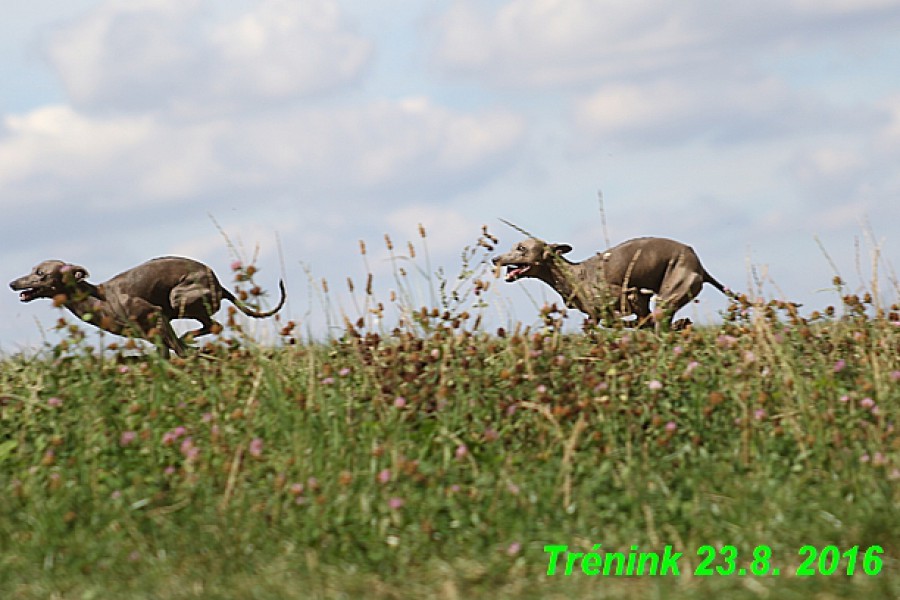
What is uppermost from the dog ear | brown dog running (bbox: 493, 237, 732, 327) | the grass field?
the dog ear

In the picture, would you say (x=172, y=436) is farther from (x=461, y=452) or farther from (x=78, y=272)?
(x=78, y=272)

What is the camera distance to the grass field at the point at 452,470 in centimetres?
493

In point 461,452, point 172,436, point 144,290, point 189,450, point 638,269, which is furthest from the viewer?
point 638,269

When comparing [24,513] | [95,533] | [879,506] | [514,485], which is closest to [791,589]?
[879,506]

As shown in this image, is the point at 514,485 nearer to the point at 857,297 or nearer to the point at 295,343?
the point at 295,343

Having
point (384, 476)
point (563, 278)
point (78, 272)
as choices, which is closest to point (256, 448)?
point (384, 476)

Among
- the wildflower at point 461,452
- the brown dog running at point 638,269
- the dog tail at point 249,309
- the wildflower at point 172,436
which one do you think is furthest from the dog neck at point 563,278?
the wildflower at point 172,436

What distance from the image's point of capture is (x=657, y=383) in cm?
603

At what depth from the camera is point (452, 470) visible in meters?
5.49

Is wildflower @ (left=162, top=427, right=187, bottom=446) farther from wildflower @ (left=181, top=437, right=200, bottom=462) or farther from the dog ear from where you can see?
the dog ear

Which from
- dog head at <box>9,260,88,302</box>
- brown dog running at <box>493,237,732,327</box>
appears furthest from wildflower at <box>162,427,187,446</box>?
brown dog running at <box>493,237,732,327</box>

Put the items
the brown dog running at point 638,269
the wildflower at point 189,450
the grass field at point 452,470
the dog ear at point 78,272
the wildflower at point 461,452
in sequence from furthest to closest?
1. the brown dog running at point 638,269
2. the dog ear at point 78,272
3. the wildflower at point 189,450
4. the wildflower at point 461,452
5. the grass field at point 452,470

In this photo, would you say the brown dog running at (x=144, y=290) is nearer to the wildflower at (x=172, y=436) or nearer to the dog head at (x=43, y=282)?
the dog head at (x=43, y=282)

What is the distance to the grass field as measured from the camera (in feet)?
16.2
